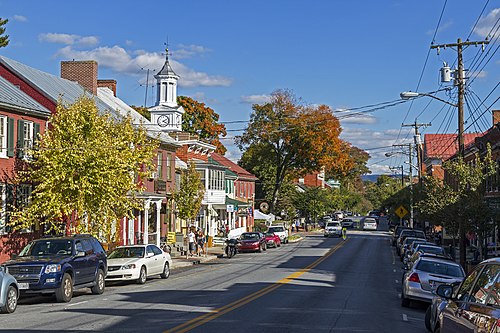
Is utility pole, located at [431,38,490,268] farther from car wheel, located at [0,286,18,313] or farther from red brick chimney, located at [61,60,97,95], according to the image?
red brick chimney, located at [61,60,97,95]

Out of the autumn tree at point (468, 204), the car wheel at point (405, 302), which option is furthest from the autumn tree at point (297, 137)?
the car wheel at point (405, 302)

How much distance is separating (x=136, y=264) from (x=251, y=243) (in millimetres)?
25470

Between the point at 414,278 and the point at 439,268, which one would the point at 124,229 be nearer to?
the point at 439,268

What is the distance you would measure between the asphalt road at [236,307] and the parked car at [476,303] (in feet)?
17.0

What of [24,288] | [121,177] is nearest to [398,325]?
[24,288]

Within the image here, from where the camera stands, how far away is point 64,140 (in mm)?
28062

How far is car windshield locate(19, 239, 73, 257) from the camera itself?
69.8 ft

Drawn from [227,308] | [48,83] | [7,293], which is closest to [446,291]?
[227,308]

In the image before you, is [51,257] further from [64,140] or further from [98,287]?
[64,140]

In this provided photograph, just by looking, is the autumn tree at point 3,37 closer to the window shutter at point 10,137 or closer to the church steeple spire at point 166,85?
the window shutter at point 10,137

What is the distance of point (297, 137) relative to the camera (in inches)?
2864

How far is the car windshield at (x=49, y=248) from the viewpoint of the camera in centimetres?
2128

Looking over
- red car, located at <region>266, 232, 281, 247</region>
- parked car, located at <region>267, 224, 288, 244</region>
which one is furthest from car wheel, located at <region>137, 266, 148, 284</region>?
parked car, located at <region>267, 224, 288, 244</region>

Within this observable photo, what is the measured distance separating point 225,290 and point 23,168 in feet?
40.4
